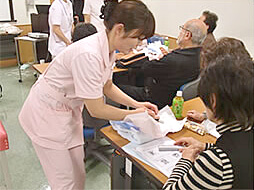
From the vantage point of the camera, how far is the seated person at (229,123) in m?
0.67

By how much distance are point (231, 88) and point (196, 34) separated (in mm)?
1419

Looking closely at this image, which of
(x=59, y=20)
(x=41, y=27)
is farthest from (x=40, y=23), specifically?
(x=59, y=20)

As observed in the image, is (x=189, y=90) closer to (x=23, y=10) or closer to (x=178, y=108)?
(x=178, y=108)

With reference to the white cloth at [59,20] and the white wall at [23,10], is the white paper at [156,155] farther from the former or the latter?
the white wall at [23,10]

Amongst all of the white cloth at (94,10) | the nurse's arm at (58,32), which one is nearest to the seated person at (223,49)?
the nurse's arm at (58,32)

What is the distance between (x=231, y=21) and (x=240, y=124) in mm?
2644

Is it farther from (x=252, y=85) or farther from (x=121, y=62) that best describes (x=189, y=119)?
(x=121, y=62)

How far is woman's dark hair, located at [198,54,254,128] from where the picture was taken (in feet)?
2.17

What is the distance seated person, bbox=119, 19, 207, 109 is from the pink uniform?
83 centimetres

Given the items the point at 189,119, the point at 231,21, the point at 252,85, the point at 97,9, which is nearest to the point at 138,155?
the point at 189,119

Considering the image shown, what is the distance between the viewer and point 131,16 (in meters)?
1.00

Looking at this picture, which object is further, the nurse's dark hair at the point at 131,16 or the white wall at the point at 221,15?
the white wall at the point at 221,15

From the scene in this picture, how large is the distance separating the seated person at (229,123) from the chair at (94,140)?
116 centimetres

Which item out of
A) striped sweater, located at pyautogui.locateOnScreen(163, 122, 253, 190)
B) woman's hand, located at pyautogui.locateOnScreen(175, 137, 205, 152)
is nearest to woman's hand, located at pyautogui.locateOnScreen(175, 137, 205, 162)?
woman's hand, located at pyautogui.locateOnScreen(175, 137, 205, 152)
